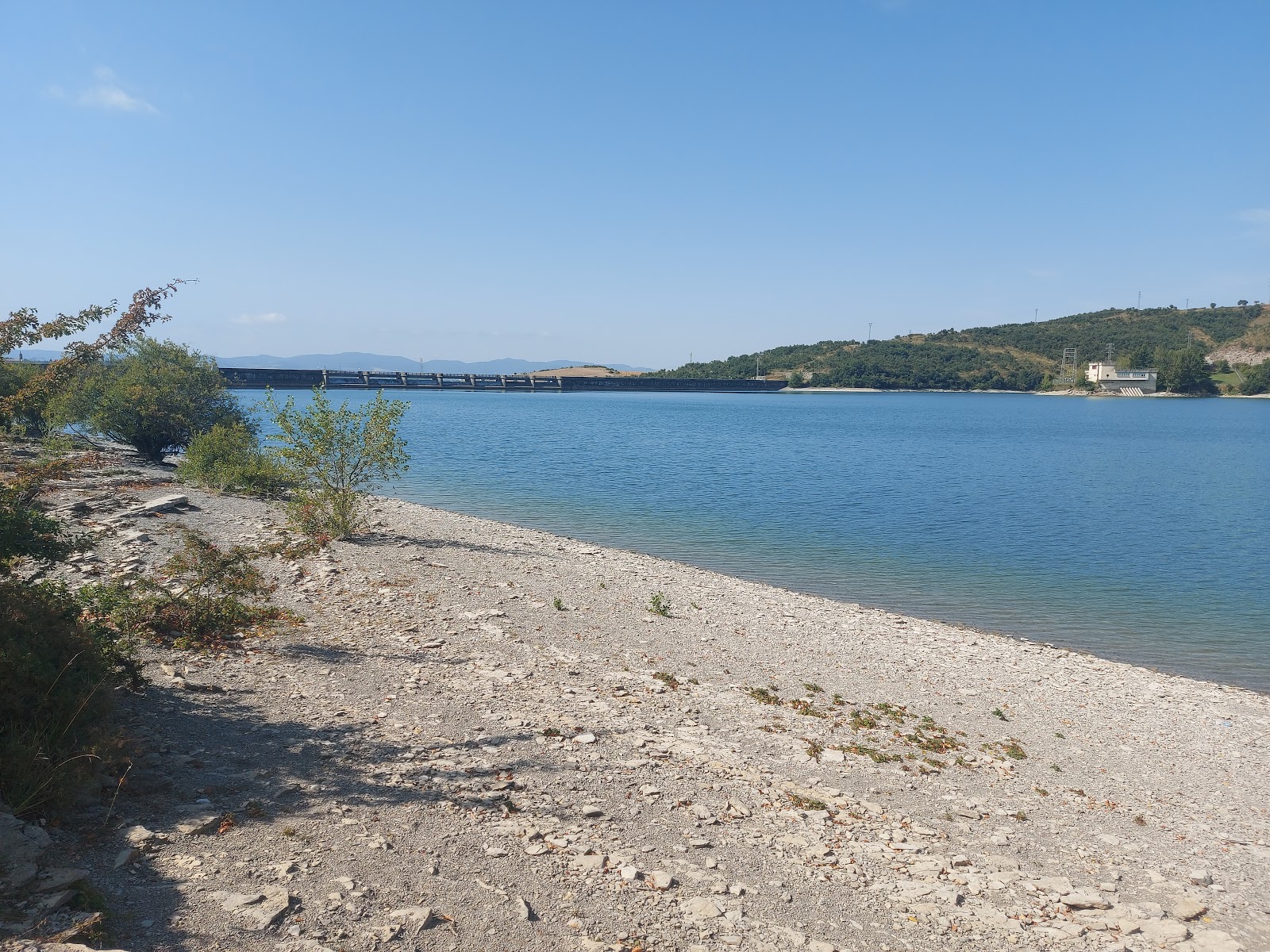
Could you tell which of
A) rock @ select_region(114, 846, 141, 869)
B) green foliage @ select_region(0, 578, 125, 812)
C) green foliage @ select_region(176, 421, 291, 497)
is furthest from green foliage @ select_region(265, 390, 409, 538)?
rock @ select_region(114, 846, 141, 869)

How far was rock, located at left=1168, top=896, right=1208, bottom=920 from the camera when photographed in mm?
6422

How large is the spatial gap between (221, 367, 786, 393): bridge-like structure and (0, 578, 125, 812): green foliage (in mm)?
119568

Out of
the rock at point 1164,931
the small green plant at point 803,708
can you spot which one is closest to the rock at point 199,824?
the small green plant at point 803,708

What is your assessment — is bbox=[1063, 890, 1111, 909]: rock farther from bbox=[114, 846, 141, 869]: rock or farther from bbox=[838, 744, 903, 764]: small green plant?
bbox=[114, 846, 141, 869]: rock

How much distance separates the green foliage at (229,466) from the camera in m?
22.6

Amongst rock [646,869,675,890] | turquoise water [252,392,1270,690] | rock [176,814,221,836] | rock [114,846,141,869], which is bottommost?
turquoise water [252,392,1270,690]

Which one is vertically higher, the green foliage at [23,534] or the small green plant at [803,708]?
the green foliage at [23,534]

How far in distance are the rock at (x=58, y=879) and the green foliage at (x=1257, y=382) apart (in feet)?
696

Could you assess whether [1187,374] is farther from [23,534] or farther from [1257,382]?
[23,534]

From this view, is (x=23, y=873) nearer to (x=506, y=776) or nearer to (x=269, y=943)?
(x=269, y=943)

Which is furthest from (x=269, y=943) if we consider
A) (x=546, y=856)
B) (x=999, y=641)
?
(x=999, y=641)

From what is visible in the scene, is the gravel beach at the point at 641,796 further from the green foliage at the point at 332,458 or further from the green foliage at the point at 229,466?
the green foliage at the point at 229,466

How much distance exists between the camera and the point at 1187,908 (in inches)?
256

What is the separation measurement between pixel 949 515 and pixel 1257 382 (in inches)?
7140
